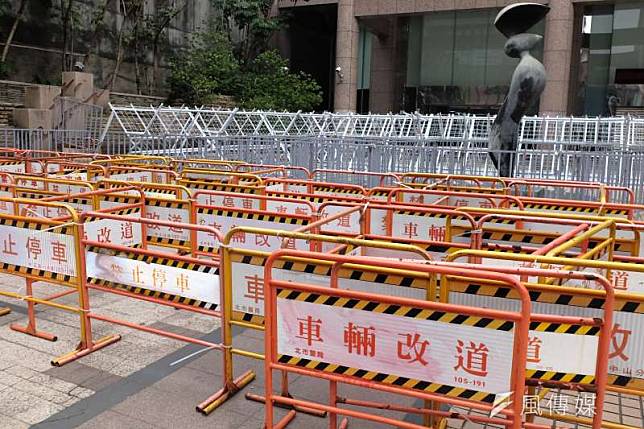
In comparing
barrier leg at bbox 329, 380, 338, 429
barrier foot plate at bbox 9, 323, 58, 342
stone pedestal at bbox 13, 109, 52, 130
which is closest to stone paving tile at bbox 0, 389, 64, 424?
barrier foot plate at bbox 9, 323, 58, 342

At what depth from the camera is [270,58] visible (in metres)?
30.9

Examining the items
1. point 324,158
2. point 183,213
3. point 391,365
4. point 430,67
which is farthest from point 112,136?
point 430,67

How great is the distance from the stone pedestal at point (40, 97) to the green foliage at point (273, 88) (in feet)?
34.6

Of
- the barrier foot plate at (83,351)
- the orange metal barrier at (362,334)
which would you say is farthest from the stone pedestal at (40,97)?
the orange metal barrier at (362,334)

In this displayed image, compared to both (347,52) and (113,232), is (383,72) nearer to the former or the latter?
(347,52)

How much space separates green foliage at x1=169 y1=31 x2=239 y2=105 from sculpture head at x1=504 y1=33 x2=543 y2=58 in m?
18.5

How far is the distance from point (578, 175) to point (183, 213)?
8038 mm

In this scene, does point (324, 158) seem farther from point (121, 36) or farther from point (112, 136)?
point (121, 36)

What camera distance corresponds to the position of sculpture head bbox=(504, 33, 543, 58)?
11.9 metres

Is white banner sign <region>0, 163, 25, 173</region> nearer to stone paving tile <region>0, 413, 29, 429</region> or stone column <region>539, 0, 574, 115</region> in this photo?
stone paving tile <region>0, 413, 29, 429</region>

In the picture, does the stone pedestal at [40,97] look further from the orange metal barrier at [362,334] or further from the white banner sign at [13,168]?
the orange metal barrier at [362,334]

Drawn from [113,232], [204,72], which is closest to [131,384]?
[113,232]

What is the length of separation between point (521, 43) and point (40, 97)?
15.3m

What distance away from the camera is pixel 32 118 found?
18.8m
